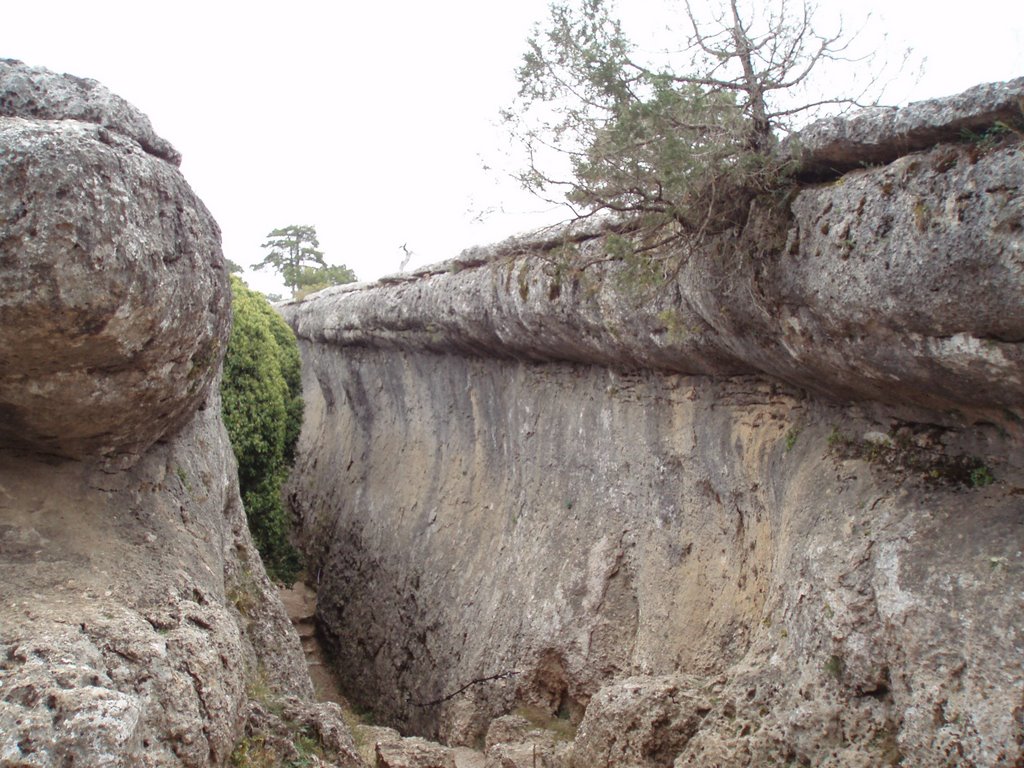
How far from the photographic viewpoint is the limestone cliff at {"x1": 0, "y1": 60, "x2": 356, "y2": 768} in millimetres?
4402

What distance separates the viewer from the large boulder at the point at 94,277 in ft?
15.2

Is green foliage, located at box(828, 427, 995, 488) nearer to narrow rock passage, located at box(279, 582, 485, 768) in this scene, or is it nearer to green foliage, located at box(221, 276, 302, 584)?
narrow rock passage, located at box(279, 582, 485, 768)

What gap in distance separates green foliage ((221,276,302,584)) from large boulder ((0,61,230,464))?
17.7 feet

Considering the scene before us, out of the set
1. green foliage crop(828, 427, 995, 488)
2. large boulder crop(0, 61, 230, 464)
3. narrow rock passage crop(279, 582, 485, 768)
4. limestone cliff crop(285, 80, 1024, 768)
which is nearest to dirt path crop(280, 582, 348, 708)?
narrow rock passage crop(279, 582, 485, 768)

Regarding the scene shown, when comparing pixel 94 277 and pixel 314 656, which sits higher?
pixel 94 277

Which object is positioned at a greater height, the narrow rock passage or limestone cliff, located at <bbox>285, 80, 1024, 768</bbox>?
limestone cliff, located at <bbox>285, 80, 1024, 768</bbox>

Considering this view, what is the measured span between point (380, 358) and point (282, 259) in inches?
1058

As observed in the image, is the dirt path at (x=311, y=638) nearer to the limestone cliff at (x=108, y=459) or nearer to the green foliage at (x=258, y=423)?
the green foliage at (x=258, y=423)

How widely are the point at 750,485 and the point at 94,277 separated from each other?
16.2 ft

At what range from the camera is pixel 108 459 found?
6.19 m

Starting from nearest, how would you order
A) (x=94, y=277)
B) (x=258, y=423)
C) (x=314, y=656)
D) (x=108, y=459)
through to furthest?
1. (x=94, y=277)
2. (x=108, y=459)
3. (x=258, y=423)
4. (x=314, y=656)

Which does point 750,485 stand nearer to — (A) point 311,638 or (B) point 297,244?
(A) point 311,638

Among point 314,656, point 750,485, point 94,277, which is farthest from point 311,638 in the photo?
point 94,277

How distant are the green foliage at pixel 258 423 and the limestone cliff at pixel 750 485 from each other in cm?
179
